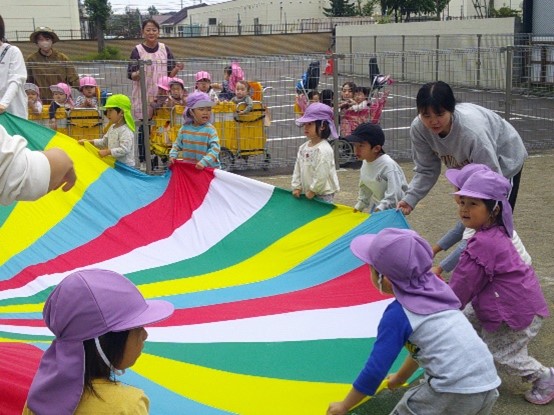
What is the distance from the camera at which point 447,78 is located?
14.3m

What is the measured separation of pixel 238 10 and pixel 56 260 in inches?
2273

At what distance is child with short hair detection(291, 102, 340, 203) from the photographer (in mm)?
5445

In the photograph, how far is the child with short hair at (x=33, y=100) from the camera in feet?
27.3

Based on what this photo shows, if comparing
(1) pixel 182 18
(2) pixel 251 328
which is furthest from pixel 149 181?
(1) pixel 182 18

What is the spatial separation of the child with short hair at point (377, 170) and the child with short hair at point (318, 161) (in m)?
0.32

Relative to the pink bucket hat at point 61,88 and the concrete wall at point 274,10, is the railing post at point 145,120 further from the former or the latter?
the concrete wall at point 274,10

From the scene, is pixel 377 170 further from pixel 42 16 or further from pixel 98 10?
pixel 42 16

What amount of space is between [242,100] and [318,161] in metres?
4.03

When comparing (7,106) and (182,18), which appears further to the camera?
(182,18)

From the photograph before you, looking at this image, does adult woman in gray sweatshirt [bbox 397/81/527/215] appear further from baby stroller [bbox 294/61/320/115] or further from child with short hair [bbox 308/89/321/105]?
baby stroller [bbox 294/61/320/115]

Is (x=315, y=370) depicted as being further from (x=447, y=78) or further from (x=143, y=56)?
(x=447, y=78)

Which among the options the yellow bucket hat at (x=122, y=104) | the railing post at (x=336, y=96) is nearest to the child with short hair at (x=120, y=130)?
the yellow bucket hat at (x=122, y=104)

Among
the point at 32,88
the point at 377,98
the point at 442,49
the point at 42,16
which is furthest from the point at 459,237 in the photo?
the point at 42,16

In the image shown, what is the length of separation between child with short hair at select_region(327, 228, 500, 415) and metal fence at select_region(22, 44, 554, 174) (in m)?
6.63
